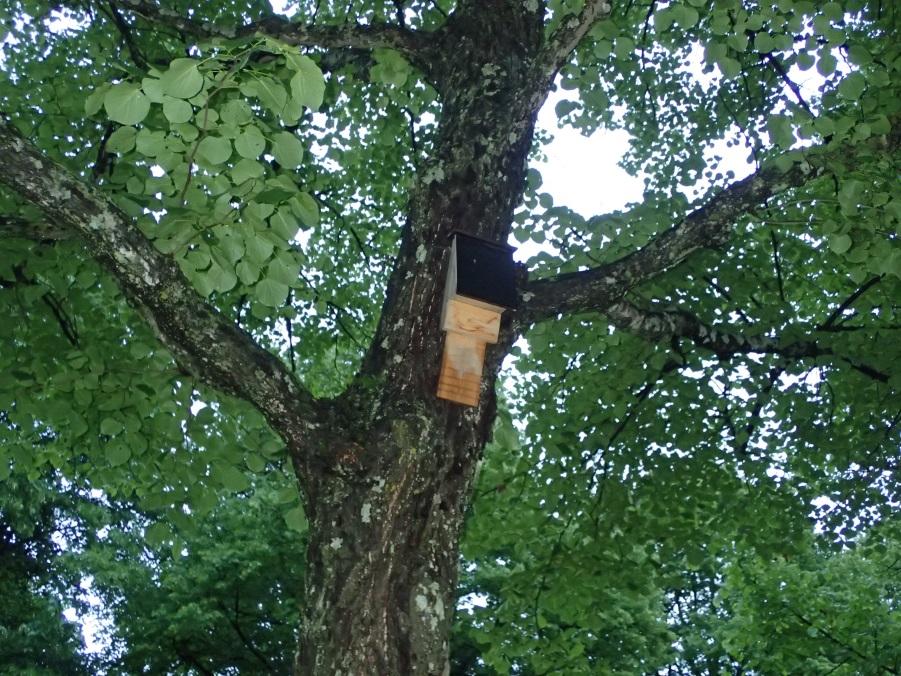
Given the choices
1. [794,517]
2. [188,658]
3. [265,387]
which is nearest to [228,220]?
[265,387]

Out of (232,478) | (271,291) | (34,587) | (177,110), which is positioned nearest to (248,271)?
(271,291)

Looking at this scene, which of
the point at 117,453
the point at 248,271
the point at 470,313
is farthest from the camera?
the point at 117,453

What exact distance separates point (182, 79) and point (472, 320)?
4.95 ft

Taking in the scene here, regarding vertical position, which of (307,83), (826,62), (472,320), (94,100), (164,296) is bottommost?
(164,296)

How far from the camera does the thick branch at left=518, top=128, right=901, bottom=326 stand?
15.0 ft

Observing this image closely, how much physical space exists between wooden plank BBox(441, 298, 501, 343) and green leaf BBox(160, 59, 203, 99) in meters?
1.34

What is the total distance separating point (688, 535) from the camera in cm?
863

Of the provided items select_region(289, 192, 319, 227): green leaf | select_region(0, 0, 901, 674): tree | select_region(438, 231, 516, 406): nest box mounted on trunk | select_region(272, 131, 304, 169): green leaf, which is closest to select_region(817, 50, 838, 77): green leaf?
select_region(0, 0, 901, 674): tree

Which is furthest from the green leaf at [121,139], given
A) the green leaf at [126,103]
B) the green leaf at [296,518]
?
the green leaf at [296,518]

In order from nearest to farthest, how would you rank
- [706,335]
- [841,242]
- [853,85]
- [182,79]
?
[182,79], [853,85], [841,242], [706,335]

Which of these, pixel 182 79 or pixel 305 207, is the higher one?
pixel 305 207

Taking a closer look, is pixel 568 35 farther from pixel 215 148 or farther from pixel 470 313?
pixel 215 148

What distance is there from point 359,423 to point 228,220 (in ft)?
3.49

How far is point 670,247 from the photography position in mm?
4801
